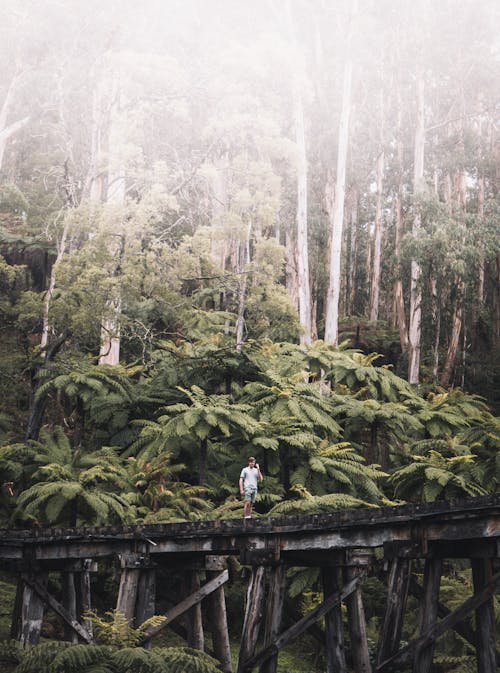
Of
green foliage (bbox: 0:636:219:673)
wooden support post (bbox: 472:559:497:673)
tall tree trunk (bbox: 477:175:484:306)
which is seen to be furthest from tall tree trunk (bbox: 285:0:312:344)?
green foliage (bbox: 0:636:219:673)

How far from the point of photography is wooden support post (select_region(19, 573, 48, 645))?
12250mm

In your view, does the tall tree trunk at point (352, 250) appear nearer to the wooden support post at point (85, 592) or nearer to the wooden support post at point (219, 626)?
the wooden support post at point (85, 592)

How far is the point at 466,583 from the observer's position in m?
14.8

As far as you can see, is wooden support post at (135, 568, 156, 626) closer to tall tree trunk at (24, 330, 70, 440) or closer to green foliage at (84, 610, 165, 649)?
green foliage at (84, 610, 165, 649)

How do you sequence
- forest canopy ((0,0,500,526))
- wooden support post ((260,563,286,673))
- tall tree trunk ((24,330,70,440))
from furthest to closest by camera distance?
tall tree trunk ((24,330,70,440)) < forest canopy ((0,0,500,526)) < wooden support post ((260,563,286,673))

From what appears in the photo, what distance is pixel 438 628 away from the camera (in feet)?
29.3

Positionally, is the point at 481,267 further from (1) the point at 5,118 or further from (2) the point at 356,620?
(2) the point at 356,620

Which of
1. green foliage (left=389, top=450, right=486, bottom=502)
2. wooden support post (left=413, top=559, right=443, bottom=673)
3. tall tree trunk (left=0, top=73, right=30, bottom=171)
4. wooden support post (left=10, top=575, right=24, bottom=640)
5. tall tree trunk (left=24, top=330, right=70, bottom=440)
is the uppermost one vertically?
tall tree trunk (left=0, top=73, right=30, bottom=171)

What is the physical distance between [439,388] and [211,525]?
16.2m

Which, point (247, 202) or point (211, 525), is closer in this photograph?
point (211, 525)

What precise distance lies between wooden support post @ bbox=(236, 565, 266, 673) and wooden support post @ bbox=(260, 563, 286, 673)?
135mm

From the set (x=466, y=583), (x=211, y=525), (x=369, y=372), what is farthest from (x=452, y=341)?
(x=211, y=525)

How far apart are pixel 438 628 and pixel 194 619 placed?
5.27 m

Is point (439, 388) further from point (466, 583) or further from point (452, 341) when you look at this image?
point (466, 583)
